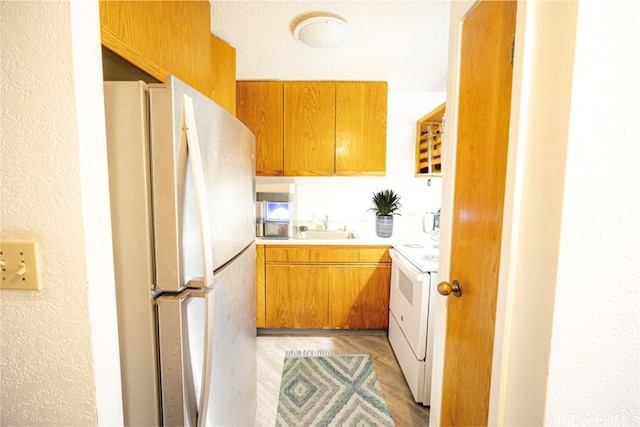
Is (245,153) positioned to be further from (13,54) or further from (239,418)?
(239,418)

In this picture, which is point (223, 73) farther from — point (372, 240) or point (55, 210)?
point (372, 240)

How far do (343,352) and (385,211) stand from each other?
1.22m

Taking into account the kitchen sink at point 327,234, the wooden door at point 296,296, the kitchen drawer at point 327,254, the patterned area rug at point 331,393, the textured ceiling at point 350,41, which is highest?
the textured ceiling at point 350,41

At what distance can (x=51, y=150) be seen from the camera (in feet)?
1.66

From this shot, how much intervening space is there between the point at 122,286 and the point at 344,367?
1587 mm

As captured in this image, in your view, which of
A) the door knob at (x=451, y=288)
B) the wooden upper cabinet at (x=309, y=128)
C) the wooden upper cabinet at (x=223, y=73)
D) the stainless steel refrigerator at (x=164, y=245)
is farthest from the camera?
the wooden upper cabinet at (x=309, y=128)

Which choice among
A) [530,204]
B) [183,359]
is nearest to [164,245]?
[183,359]

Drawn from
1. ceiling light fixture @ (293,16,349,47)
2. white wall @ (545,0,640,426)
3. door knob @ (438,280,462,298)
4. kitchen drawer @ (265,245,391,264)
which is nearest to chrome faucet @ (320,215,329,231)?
kitchen drawer @ (265,245,391,264)

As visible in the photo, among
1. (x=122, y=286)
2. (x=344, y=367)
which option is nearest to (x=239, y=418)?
(x=122, y=286)

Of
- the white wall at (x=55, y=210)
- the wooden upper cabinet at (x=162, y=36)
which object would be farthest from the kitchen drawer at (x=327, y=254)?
the white wall at (x=55, y=210)

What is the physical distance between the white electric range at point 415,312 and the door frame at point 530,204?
2.31ft

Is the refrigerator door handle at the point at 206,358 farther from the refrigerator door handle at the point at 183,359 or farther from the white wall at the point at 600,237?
the white wall at the point at 600,237

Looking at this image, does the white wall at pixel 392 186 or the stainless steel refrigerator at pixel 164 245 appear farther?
the white wall at pixel 392 186

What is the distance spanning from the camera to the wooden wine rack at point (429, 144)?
6.97 ft
